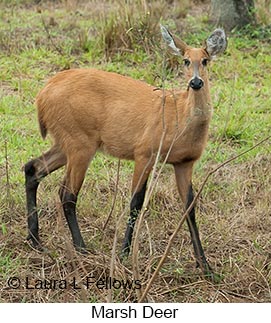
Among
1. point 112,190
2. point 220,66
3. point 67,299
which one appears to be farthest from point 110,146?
point 220,66

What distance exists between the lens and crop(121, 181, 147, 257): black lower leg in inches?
221

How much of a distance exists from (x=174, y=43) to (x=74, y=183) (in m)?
1.20

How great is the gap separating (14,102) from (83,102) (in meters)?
2.52

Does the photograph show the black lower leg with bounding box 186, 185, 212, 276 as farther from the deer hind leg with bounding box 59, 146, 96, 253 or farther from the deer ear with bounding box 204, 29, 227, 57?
the deer ear with bounding box 204, 29, 227, 57

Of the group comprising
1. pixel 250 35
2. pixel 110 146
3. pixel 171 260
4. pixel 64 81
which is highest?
pixel 64 81

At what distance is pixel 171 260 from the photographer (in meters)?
5.57

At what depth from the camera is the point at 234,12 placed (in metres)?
10.5

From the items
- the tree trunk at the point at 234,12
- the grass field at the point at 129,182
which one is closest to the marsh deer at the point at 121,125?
the grass field at the point at 129,182

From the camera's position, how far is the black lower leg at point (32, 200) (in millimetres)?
5738

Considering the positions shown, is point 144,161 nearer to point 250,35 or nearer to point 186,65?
point 186,65

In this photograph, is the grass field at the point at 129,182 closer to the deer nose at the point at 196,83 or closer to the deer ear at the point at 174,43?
the deer nose at the point at 196,83

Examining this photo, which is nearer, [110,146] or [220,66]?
[110,146]

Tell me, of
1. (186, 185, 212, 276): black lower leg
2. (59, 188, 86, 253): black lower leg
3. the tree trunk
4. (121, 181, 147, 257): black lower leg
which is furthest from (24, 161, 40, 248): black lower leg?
the tree trunk

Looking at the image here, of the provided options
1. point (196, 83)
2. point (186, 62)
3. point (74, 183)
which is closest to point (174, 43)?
point (186, 62)
